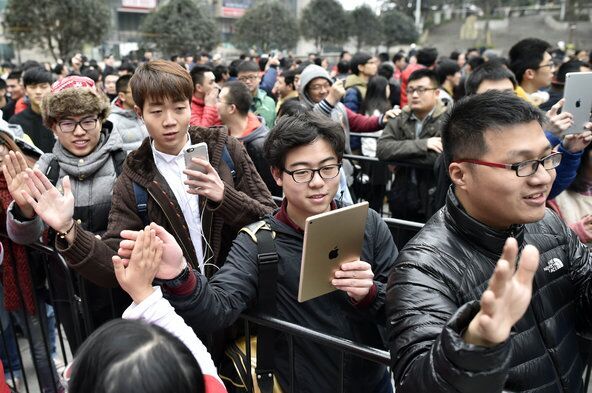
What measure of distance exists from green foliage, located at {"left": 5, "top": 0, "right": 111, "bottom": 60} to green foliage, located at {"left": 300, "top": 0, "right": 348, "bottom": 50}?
54.4ft

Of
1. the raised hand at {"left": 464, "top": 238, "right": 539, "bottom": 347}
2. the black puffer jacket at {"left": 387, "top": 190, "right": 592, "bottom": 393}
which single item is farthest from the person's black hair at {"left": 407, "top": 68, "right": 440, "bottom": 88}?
the raised hand at {"left": 464, "top": 238, "right": 539, "bottom": 347}

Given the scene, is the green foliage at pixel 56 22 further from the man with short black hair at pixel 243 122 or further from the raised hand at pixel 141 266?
the raised hand at pixel 141 266

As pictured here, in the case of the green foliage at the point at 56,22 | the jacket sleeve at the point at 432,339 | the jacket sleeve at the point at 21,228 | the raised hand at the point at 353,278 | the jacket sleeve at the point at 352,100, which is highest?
the green foliage at the point at 56,22

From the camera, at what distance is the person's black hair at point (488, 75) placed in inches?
152

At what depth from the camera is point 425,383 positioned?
47.5 inches

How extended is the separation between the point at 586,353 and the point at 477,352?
113 cm

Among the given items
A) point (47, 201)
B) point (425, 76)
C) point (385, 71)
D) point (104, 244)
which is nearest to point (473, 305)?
point (104, 244)

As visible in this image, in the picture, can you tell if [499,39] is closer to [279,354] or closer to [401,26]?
[401,26]

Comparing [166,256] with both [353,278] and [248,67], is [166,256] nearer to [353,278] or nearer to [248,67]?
[353,278]

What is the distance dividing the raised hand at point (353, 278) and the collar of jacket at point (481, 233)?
363 millimetres

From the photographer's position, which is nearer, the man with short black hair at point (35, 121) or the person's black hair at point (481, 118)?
the person's black hair at point (481, 118)

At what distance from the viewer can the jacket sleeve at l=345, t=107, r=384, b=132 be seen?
566 cm

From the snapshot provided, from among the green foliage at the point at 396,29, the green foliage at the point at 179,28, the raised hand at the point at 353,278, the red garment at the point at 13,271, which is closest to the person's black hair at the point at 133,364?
the raised hand at the point at 353,278

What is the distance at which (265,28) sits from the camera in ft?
117
